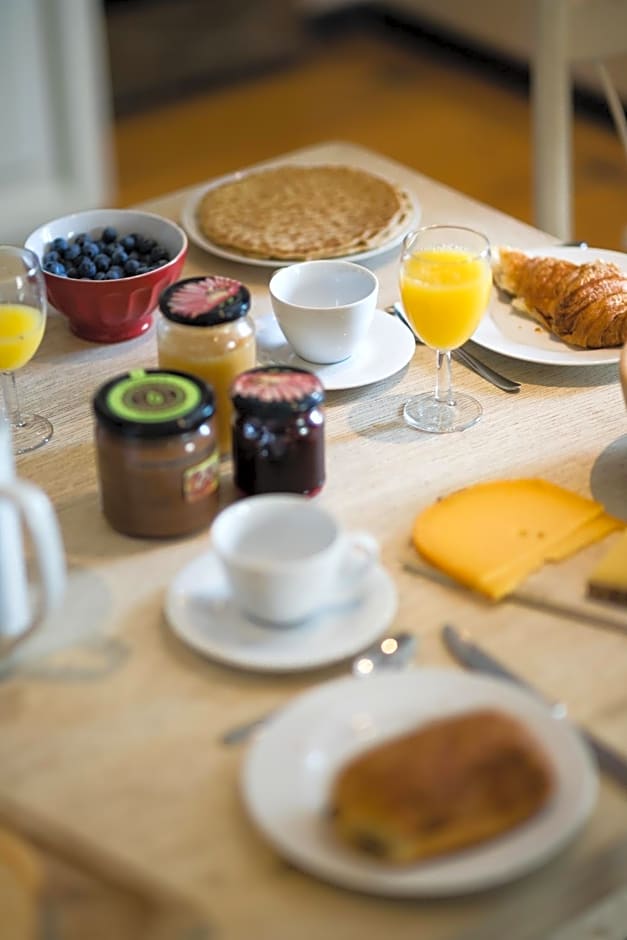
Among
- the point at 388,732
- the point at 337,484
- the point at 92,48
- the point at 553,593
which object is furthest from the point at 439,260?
the point at 92,48

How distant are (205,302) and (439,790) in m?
0.61

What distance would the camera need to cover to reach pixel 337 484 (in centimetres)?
127

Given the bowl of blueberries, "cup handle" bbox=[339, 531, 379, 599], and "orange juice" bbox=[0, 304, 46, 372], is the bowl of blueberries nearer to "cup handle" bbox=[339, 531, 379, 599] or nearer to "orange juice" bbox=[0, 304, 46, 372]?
"orange juice" bbox=[0, 304, 46, 372]

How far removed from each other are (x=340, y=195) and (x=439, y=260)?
47cm

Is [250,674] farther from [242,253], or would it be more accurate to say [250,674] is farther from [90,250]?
[242,253]

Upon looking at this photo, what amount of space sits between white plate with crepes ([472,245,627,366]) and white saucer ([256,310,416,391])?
97mm

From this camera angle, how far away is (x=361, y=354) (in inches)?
57.9

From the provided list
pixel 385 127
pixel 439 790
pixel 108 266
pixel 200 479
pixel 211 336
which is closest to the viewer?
pixel 439 790

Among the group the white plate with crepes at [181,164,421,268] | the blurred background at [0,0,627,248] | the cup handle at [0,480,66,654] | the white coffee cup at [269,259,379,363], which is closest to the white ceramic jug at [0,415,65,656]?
the cup handle at [0,480,66,654]

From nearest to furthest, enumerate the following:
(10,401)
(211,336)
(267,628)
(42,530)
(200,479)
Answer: (42,530), (267,628), (200,479), (211,336), (10,401)

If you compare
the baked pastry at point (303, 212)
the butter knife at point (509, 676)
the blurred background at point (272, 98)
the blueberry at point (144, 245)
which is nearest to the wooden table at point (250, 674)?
the butter knife at point (509, 676)

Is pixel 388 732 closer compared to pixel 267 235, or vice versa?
pixel 388 732

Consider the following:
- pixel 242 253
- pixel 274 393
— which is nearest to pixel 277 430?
pixel 274 393

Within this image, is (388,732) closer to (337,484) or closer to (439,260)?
(337,484)
